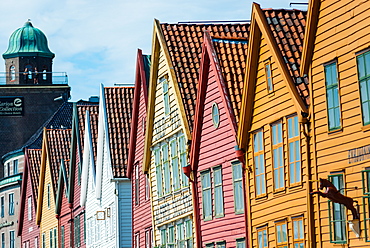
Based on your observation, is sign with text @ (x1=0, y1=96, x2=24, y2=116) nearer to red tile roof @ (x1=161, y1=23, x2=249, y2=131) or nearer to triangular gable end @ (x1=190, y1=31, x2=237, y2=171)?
red tile roof @ (x1=161, y1=23, x2=249, y2=131)

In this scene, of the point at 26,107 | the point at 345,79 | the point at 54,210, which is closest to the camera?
the point at 345,79

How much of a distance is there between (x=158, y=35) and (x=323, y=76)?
45.6 feet

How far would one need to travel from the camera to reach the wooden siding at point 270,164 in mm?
27625

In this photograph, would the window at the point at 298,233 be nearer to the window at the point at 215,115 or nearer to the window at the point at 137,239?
the window at the point at 215,115

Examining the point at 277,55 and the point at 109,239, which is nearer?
the point at 277,55

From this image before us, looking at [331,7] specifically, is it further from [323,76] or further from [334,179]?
[334,179]

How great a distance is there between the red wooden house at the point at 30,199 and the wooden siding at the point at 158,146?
2914cm

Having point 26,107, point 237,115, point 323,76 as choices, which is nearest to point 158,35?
point 237,115

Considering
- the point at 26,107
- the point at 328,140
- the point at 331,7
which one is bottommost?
the point at 328,140

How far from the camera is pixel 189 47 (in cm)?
3775

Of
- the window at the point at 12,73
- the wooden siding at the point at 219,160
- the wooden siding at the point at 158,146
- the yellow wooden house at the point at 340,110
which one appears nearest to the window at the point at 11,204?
the window at the point at 12,73

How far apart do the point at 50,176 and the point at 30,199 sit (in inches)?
360

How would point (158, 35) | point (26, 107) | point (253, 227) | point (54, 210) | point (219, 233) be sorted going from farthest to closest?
1. point (26, 107)
2. point (54, 210)
3. point (158, 35)
4. point (219, 233)
5. point (253, 227)

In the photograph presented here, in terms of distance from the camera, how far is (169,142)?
39.2 meters
